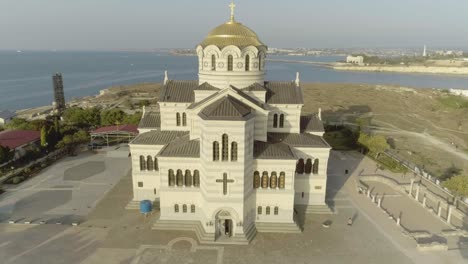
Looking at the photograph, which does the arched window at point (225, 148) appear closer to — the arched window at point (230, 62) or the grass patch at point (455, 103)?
the arched window at point (230, 62)

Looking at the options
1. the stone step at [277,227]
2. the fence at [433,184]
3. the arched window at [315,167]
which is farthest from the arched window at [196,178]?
the fence at [433,184]

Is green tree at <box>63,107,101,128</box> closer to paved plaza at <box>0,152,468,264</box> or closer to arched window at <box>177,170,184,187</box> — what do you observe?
paved plaza at <box>0,152,468,264</box>

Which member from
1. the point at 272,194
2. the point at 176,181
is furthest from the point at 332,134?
the point at 176,181

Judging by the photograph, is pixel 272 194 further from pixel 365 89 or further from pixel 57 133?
pixel 365 89

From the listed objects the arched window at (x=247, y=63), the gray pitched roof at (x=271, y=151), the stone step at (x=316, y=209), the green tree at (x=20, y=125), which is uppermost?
the arched window at (x=247, y=63)

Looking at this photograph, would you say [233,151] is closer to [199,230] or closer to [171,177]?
[171,177]

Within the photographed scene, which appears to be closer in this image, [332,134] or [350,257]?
[350,257]
